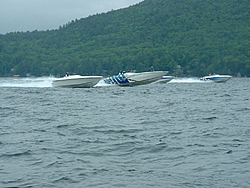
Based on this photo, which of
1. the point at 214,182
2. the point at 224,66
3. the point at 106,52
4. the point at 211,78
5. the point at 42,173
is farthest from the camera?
the point at 106,52

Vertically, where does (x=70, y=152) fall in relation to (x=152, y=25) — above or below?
below

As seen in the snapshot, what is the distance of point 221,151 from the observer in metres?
10.3

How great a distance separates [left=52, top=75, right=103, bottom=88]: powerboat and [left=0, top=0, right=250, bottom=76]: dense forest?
77199 mm

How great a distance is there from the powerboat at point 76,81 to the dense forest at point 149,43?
77199 millimetres

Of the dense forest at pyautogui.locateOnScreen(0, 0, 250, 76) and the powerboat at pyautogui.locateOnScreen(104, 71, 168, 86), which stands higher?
the dense forest at pyautogui.locateOnScreen(0, 0, 250, 76)

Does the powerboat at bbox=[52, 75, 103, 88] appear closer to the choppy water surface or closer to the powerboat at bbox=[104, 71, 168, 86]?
the powerboat at bbox=[104, 71, 168, 86]

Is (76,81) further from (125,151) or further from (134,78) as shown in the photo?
(125,151)

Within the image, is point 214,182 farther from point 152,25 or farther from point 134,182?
point 152,25

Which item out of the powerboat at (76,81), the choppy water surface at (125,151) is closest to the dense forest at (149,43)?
the powerboat at (76,81)

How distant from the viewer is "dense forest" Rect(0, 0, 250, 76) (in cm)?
11891

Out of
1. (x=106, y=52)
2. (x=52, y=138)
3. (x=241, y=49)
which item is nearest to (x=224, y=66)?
(x=241, y=49)

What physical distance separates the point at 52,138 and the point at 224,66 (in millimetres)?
102251

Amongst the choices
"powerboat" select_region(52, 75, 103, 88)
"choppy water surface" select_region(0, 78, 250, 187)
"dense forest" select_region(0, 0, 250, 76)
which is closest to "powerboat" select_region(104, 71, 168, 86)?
"powerboat" select_region(52, 75, 103, 88)

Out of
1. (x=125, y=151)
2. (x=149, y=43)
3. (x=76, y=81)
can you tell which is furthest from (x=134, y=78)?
(x=149, y=43)
